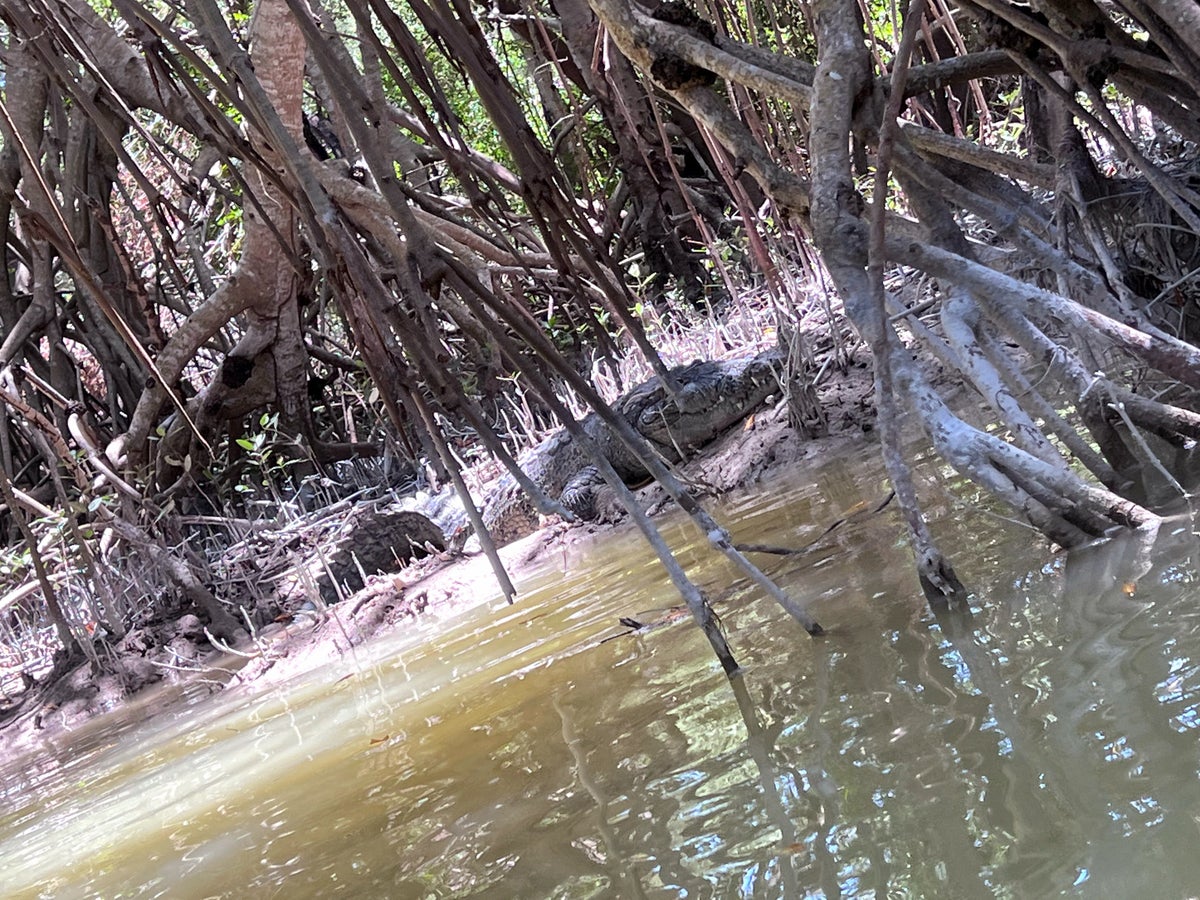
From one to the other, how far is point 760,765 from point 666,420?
16.7 ft

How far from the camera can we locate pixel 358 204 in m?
3.98

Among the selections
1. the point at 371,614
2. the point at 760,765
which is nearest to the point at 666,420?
the point at 371,614

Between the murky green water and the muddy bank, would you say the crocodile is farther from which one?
the murky green water

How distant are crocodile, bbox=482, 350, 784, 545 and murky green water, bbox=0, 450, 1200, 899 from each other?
2.97m

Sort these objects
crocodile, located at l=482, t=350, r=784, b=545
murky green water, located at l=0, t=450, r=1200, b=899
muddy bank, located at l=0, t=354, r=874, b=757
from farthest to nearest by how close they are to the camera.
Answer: crocodile, located at l=482, t=350, r=784, b=545, muddy bank, located at l=0, t=354, r=874, b=757, murky green water, located at l=0, t=450, r=1200, b=899

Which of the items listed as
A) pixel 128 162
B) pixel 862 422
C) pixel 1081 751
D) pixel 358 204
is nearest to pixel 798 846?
pixel 1081 751

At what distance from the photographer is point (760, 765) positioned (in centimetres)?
174

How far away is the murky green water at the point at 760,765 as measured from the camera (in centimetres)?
128

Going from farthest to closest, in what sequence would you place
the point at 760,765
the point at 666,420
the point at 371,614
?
the point at 666,420, the point at 371,614, the point at 760,765

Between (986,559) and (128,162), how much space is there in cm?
220

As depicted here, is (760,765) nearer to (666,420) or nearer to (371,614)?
(371,614)

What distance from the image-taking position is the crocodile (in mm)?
6559

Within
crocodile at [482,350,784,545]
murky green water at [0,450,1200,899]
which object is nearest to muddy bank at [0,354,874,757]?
crocodile at [482,350,784,545]

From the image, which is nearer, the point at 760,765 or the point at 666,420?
the point at 760,765
